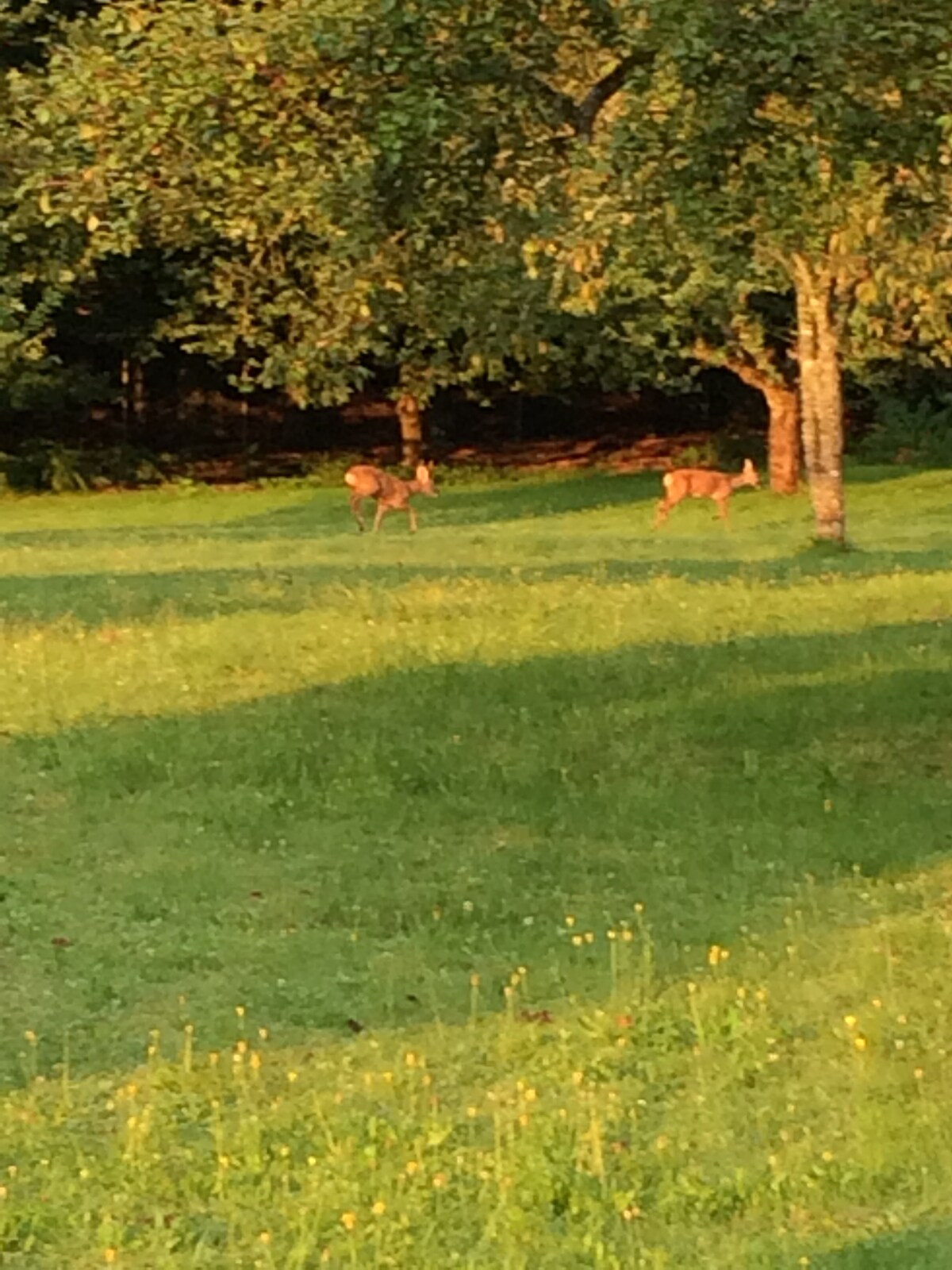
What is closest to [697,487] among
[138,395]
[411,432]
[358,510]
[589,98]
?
[358,510]

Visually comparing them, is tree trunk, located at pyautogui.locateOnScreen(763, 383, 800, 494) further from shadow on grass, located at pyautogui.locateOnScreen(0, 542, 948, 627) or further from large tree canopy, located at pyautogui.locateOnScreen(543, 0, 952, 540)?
large tree canopy, located at pyautogui.locateOnScreen(543, 0, 952, 540)

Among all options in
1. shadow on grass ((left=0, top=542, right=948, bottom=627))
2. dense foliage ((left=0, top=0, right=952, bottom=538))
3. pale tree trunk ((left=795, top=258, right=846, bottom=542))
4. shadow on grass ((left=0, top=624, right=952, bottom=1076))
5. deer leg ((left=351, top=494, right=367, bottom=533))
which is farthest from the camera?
deer leg ((left=351, top=494, right=367, bottom=533))

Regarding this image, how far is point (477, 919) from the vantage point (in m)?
8.91

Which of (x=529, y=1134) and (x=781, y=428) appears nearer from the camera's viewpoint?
(x=529, y=1134)

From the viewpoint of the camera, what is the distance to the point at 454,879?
31.5 feet

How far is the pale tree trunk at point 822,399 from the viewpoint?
21.9m

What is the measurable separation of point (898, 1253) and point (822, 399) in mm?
18927

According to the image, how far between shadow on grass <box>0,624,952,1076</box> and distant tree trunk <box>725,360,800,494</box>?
2120 cm

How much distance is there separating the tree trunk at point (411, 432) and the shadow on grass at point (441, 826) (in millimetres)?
27208

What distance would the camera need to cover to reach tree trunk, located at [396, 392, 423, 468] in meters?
41.8

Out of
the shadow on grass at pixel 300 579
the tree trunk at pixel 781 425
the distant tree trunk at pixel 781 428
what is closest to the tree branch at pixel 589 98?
the shadow on grass at pixel 300 579

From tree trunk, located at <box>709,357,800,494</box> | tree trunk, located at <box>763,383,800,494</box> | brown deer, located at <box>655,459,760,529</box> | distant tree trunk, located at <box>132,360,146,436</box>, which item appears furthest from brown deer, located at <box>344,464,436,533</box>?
distant tree trunk, located at <box>132,360,146,436</box>

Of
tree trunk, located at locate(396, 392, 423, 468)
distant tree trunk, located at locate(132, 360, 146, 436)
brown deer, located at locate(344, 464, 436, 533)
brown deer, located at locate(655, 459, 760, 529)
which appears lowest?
brown deer, located at locate(655, 459, 760, 529)

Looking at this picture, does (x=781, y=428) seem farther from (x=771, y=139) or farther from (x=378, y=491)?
(x=771, y=139)
